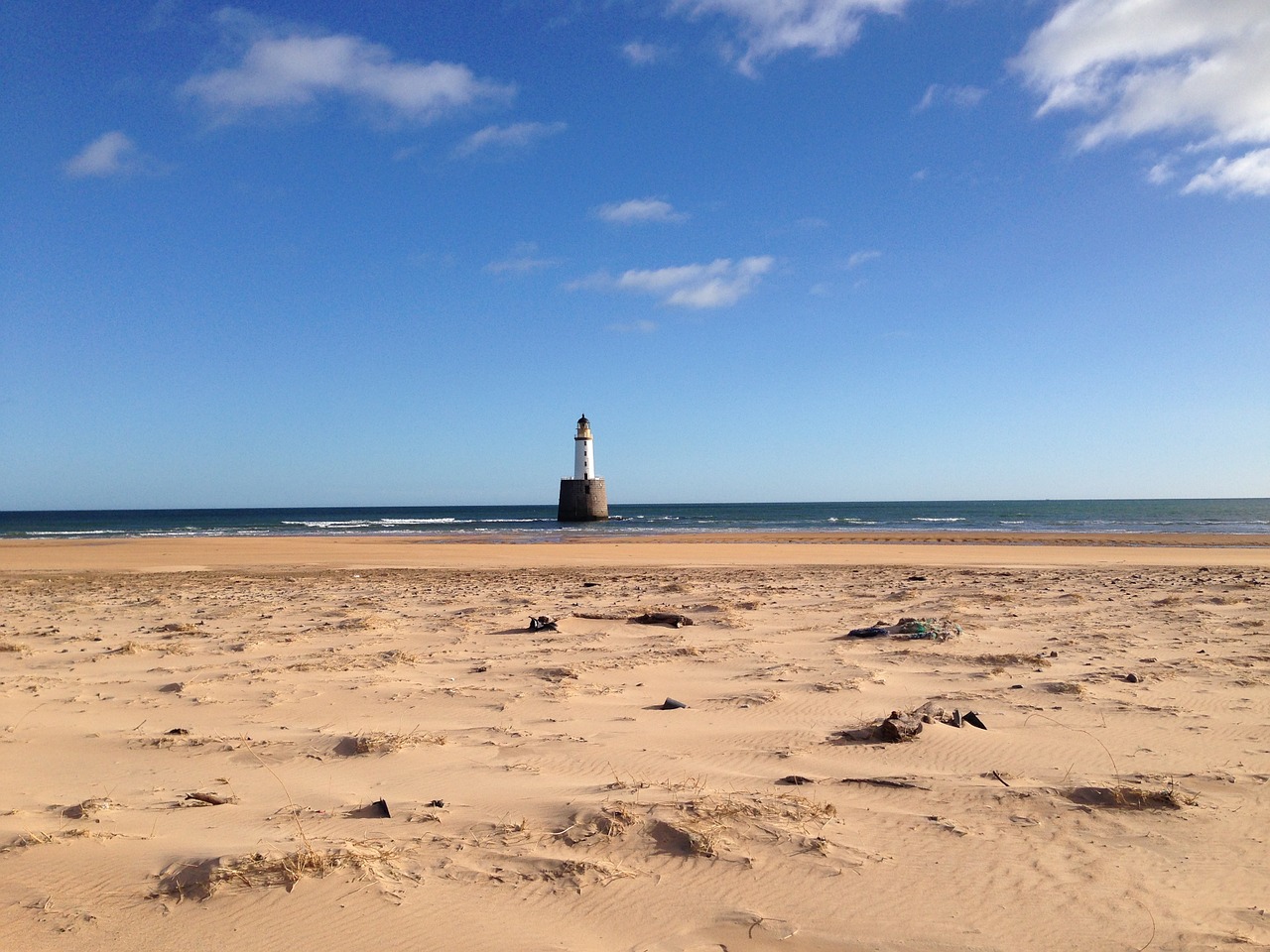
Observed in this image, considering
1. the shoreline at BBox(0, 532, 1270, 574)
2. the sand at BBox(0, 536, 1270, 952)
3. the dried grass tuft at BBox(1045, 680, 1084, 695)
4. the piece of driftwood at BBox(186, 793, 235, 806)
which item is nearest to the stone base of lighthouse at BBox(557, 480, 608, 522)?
the shoreline at BBox(0, 532, 1270, 574)

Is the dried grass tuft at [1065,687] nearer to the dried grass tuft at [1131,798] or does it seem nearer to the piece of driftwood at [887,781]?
the dried grass tuft at [1131,798]

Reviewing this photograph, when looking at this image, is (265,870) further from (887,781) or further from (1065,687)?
(1065,687)

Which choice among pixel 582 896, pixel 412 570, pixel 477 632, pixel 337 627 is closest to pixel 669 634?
pixel 477 632

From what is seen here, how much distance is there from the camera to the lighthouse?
60438 millimetres

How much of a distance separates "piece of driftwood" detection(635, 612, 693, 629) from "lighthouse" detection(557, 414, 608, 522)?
51.2 meters

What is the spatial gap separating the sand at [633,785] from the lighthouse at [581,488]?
167 feet

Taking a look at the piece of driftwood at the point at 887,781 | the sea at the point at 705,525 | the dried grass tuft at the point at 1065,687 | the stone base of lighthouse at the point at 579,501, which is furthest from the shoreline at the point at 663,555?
the stone base of lighthouse at the point at 579,501

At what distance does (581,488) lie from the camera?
60.3m

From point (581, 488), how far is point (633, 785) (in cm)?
5635

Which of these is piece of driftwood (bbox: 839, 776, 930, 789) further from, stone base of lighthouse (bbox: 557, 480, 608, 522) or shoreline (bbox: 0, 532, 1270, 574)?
stone base of lighthouse (bbox: 557, 480, 608, 522)

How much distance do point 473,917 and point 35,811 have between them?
250 centimetres

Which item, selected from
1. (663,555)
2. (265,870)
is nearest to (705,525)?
(663,555)

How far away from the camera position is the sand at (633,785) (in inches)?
115

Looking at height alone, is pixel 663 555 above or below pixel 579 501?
below
